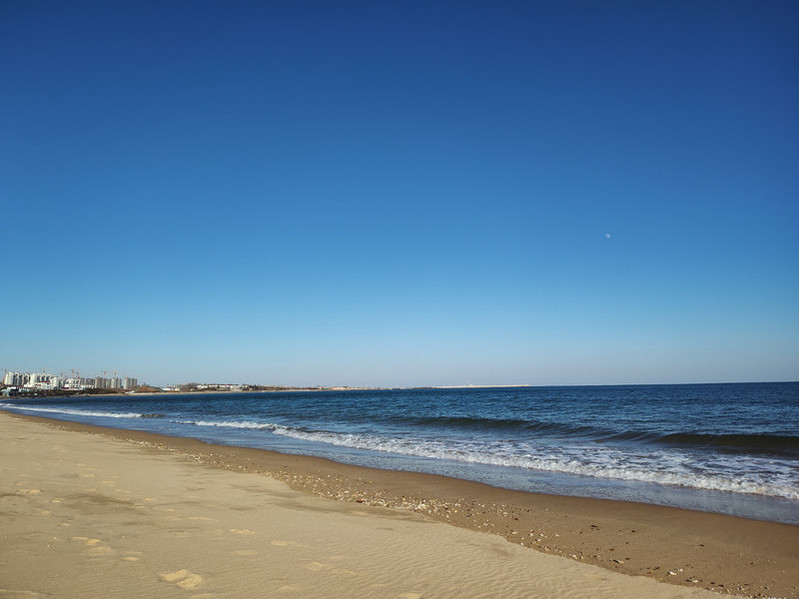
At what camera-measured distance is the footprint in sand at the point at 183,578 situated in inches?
163

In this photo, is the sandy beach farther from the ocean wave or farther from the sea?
the ocean wave

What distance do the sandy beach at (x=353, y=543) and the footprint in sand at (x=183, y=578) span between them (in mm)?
25

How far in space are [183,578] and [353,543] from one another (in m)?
2.19

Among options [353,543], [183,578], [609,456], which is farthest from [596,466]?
[183,578]

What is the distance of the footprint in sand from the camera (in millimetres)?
4137

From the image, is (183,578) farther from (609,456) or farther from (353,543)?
(609,456)

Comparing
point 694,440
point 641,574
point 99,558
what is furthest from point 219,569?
point 694,440

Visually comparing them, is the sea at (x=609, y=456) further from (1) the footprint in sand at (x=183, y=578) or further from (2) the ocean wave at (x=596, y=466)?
(1) the footprint in sand at (x=183, y=578)

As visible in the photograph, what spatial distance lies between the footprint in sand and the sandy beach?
0.08ft

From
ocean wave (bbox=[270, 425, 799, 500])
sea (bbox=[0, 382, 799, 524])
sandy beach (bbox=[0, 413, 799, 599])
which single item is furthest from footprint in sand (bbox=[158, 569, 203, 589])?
ocean wave (bbox=[270, 425, 799, 500])

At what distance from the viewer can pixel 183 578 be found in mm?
4281

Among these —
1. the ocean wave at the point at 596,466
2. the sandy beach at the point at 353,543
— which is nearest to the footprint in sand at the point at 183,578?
the sandy beach at the point at 353,543

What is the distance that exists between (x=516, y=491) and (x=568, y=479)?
7.63 ft

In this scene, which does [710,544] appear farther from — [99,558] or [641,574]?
[99,558]
